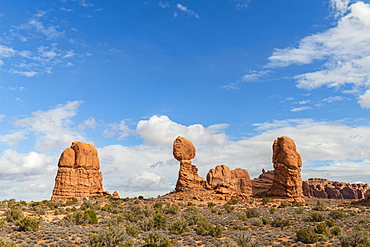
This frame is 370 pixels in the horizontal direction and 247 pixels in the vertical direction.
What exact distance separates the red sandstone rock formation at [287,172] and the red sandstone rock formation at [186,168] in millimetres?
12250

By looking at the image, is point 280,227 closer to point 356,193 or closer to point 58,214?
point 58,214

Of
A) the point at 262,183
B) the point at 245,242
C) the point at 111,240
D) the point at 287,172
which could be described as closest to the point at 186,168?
the point at 287,172

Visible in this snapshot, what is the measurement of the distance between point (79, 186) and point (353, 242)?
137ft

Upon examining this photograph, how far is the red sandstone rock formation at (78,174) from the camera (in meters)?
47.1

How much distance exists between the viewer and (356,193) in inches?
4252

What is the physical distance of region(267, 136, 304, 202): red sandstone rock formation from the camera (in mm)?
46594

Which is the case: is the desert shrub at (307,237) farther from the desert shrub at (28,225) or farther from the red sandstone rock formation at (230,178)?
the red sandstone rock formation at (230,178)

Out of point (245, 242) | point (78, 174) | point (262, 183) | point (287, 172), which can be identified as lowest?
point (245, 242)

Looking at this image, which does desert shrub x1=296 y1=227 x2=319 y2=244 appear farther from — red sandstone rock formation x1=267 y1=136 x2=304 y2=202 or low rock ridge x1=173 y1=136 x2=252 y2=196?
red sandstone rock formation x1=267 y1=136 x2=304 y2=202

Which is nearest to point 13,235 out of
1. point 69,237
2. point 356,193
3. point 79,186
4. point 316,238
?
point 69,237

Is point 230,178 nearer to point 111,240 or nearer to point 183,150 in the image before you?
point 183,150

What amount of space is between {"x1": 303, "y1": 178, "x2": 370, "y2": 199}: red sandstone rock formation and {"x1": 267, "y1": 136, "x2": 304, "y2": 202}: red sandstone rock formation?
53425 millimetres

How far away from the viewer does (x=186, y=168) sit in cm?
4778

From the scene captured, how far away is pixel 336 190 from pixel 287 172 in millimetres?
72933
